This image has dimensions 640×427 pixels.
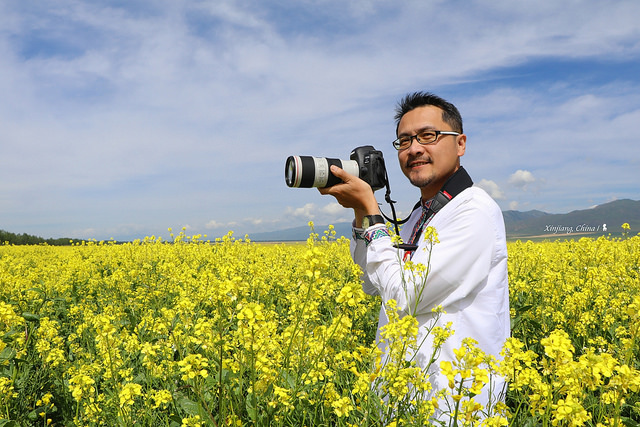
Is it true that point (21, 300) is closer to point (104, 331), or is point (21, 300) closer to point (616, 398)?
point (104, 331)

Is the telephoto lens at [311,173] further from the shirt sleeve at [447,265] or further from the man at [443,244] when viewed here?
the shirt sleeve at [447,265]

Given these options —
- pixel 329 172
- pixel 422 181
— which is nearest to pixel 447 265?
pixel 422 181

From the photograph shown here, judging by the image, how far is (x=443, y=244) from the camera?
1.84 metres

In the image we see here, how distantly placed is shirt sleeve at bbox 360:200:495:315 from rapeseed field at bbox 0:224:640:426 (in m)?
0.09

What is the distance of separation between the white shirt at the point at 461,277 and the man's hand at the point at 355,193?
0.92 ft

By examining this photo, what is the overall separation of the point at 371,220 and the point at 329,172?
38 cm

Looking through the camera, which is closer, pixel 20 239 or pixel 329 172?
pixel 329 172

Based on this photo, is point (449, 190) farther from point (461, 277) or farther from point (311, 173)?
point (311, 173)

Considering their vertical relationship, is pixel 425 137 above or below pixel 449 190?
above

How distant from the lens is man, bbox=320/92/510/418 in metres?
1.84

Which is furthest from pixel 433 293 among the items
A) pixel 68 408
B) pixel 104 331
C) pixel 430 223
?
pixel 68 408

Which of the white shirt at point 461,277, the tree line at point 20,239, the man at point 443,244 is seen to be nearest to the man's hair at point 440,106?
the man at point 443,244

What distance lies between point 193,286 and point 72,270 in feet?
11.7

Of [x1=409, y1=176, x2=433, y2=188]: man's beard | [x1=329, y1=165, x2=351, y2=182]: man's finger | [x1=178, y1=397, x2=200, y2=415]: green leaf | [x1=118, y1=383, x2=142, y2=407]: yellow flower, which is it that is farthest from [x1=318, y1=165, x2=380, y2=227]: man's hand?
[x1=118, y1=383, x2=142, y2=407]: yellow flower
